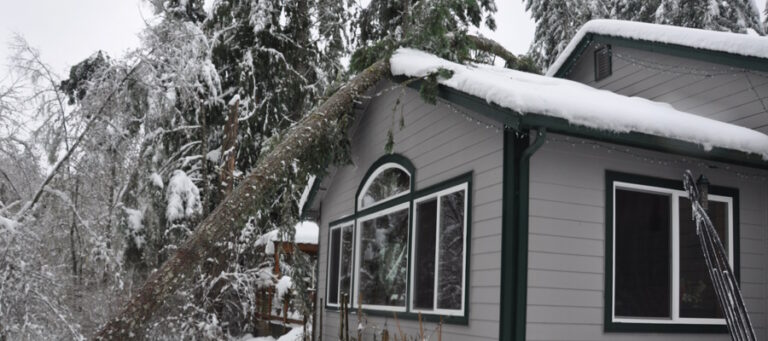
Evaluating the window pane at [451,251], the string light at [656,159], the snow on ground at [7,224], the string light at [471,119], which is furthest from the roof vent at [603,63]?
the snow on ground at [7,224]

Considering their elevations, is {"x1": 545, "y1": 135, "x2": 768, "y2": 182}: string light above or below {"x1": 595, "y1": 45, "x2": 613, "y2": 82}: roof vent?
below

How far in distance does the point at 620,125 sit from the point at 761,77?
2475mm

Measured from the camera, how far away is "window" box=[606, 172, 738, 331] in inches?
231

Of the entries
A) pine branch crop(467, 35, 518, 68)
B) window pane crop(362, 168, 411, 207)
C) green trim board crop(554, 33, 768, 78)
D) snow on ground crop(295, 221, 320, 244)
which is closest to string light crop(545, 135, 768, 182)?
green trim board crop(554, 33, 768, 78)

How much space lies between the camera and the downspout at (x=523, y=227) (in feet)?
17.6

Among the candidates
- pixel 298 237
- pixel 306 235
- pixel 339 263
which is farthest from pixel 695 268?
pixel 306 235

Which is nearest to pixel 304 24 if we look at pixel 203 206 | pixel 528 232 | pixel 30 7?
pixel 203 206

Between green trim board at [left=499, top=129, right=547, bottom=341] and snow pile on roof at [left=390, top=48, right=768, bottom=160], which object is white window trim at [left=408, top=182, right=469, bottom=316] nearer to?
green trim board at [left=499, top=129, right=547, bottom=341]

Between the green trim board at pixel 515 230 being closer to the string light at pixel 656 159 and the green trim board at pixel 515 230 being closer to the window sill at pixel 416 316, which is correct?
the string light at pixel 656 159

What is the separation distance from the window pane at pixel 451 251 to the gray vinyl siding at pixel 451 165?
0.81 feet

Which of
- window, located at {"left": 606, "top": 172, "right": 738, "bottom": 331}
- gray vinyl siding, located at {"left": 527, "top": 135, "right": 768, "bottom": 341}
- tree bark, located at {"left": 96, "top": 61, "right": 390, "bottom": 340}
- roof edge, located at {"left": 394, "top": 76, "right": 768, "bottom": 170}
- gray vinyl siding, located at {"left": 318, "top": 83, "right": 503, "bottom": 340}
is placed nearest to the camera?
roof edge, located at {"left": 394, "top": 76, "right": 768, "bottom": 170}

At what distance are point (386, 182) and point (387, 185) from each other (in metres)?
0.07

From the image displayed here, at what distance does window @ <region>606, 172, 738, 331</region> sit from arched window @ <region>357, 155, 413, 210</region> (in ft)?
7.89

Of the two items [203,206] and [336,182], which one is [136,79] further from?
[203,206]
